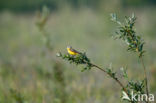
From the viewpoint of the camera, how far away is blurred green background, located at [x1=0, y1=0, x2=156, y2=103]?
5.64 metres

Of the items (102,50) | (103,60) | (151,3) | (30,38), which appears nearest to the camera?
(103,60)

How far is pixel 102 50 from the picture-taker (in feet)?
32.3

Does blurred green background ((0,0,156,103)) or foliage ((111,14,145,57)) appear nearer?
foliage ((111,14,145,57))

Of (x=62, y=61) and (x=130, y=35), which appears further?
(x=62, y=61)

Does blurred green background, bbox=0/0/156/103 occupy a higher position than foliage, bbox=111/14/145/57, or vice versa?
blurred green background, bbox=0/0/156/103

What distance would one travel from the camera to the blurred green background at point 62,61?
18.5 ft

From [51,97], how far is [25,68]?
8.71 feet

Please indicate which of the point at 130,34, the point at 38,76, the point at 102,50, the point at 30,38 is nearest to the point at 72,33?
the point at 30,38

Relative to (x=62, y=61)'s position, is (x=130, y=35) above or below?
below

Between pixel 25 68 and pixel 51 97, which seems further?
pixel 25 68

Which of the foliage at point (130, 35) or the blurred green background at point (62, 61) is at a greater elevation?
the blurred green background at point (62, 61)

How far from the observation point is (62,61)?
8.79 meters

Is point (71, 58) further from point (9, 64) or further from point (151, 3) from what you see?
point (151, 3)

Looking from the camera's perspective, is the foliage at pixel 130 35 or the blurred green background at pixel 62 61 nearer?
the foliage at pixel 130 35
